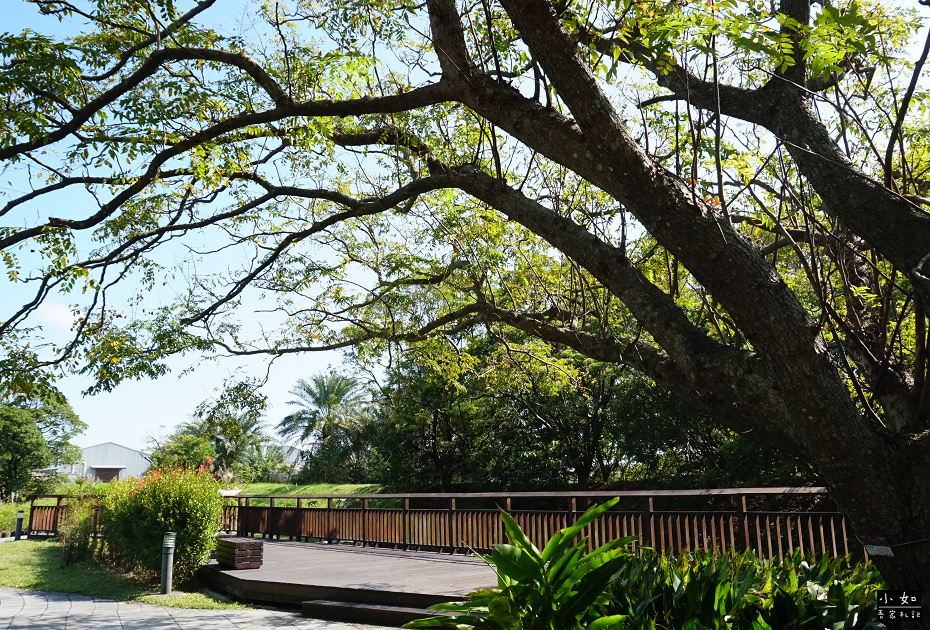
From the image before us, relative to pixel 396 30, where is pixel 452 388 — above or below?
below

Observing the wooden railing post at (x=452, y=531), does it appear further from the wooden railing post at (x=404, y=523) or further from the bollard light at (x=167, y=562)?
the bollard light at (x=167, y=562)

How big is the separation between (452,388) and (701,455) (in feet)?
30.1

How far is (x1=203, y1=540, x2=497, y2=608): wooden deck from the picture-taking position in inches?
293

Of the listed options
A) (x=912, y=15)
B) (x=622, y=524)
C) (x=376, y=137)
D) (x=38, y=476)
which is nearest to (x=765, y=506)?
(x=622, y=524)

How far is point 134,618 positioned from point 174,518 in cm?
305

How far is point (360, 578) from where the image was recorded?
28.5 feet

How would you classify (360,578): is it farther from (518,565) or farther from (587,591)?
(587,591)

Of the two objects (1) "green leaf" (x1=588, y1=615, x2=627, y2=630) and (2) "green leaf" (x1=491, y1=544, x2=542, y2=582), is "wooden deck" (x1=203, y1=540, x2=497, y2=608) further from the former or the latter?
(1) "green leaf" (x1=588, y1=615, x2=627, y2=630)

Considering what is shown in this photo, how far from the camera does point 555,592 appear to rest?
330cm

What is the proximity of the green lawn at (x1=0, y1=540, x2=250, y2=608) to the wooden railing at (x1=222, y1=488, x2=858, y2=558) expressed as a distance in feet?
12.2

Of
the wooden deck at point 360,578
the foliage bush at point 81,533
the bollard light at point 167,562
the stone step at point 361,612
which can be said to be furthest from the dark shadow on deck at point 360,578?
the foliage bush at point 81,533

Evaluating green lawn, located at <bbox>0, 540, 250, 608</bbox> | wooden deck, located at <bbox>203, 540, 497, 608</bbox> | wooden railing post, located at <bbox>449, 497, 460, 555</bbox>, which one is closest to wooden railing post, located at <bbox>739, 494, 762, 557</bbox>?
wooden deck, located at <bbox>203, 540, 497, 608</bbox>

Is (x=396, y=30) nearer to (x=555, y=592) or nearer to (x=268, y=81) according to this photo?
(x=268, y=81)

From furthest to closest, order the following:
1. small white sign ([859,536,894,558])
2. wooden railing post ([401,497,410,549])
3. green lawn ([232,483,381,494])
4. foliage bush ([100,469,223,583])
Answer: green lawn ([232,483,381,494])
wooden railing post ([401,497,410,549])
foliage bush ([100,469,223,583])
small white sign ([859,536,894,558])
